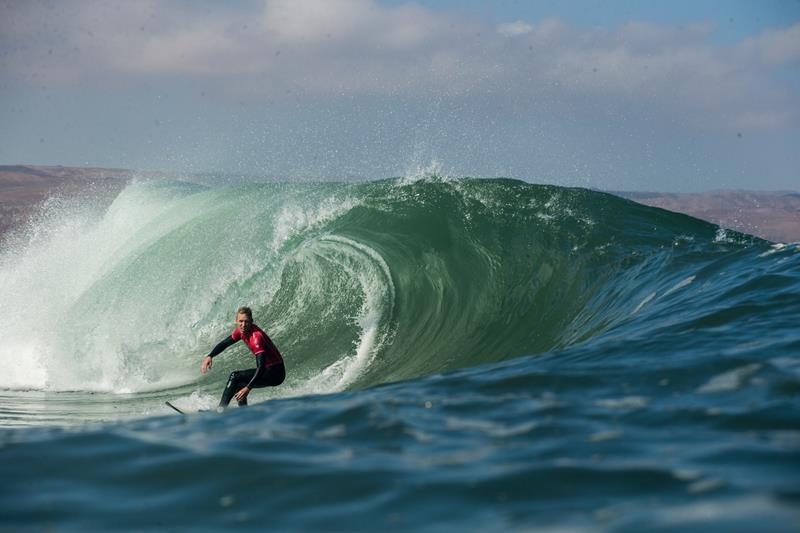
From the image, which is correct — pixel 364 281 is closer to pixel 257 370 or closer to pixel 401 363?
pixel 401 363

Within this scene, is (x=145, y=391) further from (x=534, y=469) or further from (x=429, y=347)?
(x=534, y=469)

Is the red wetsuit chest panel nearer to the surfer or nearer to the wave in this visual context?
the surfer

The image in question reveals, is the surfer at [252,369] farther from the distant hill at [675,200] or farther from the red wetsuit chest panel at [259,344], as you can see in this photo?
the distant hill at [675,200]

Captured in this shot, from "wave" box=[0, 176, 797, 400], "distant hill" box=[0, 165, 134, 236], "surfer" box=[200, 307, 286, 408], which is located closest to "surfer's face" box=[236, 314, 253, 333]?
"surfer" box=[200, 307, 286, 408]

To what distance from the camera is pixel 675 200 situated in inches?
4877

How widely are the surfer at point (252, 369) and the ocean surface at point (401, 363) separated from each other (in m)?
0.53

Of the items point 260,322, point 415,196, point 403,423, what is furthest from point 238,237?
point 403,423

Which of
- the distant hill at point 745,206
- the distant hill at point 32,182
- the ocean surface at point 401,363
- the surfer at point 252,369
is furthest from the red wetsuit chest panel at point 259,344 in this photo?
the distant hill at point 745,206

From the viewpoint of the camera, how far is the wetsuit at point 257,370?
9352mm

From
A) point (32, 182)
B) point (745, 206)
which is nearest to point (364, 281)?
point (32, 182)

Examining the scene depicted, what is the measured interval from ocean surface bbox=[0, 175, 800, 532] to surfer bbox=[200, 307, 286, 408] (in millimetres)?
527

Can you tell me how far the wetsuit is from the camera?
935cm

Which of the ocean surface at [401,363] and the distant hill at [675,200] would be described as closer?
the ocean surface at [401,363]

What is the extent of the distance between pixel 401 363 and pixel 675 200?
119 m
